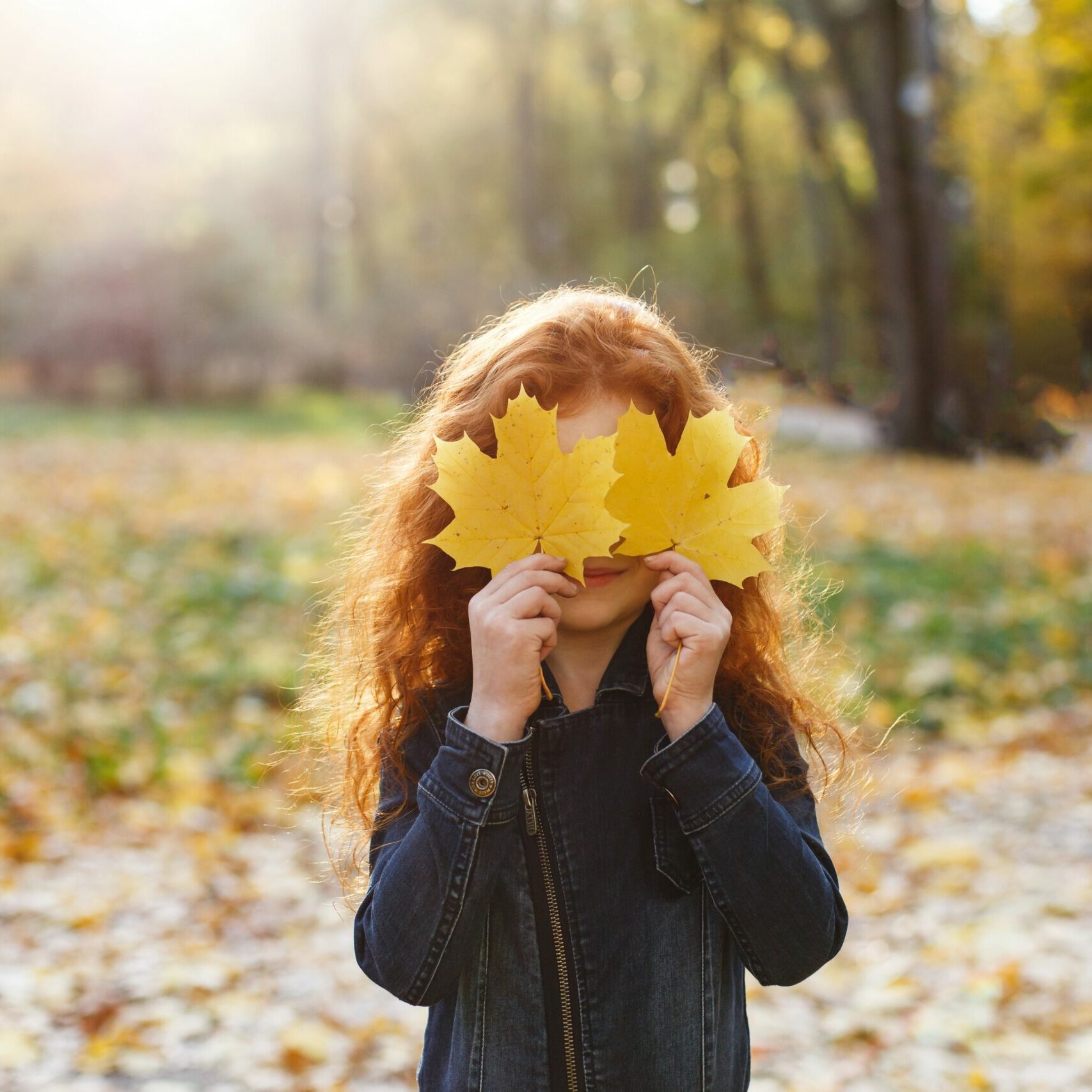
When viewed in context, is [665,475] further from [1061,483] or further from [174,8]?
[174,8]

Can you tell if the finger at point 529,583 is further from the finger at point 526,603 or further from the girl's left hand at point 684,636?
the girl's left hand at point 684,636

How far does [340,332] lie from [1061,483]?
17248 mm

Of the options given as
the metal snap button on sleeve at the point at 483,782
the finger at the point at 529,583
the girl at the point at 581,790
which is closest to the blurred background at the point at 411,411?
the girl at the point at 581,790

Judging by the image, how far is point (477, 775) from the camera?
1.38m

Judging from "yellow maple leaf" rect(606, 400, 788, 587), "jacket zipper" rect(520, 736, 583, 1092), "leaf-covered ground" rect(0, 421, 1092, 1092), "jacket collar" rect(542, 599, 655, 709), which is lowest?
"leaf-covered ground" rect(0, 421, 1092, 1092)

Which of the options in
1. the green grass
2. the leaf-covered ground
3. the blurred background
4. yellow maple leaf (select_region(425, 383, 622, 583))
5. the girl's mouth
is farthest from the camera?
the green grass

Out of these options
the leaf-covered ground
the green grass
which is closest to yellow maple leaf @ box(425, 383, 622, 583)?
the leaf-covered ground

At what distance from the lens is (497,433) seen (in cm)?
136

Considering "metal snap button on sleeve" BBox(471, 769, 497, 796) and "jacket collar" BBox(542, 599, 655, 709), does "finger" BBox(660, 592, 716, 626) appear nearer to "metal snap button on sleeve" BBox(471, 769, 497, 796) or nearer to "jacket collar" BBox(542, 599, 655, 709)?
"jacket collar" BBox(542, 599, 655, 709)

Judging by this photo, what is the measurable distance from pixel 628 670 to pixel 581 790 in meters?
0.17

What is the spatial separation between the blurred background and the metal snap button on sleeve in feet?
2.54

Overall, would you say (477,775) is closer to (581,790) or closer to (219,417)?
(581,790)

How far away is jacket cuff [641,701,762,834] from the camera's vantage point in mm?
1399

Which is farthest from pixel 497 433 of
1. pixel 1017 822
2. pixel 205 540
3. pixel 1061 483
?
pixel 1061 483
